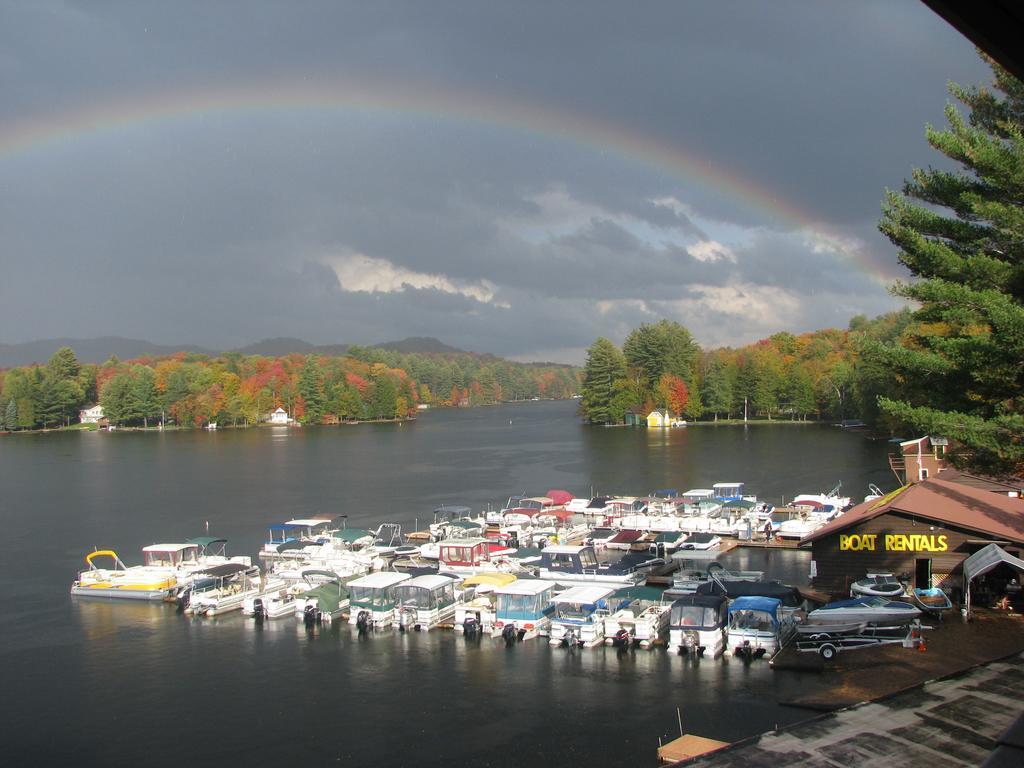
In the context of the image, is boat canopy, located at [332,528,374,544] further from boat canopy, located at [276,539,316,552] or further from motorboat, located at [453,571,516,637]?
motorboat, located at [453,571,516,637]

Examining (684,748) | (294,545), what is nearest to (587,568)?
(684,748)

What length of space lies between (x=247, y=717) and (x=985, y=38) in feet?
50.6

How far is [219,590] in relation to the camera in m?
22.1

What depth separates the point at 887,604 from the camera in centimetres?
1478

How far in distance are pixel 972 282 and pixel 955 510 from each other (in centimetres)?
642

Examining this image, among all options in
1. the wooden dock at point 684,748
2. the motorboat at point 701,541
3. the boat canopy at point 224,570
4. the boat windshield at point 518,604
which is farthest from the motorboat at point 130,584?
the wooden dock at point 684,748

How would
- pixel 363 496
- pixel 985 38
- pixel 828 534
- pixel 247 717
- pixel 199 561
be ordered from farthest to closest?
pixel 363 496 < pixel 199 561 < pixel 828 534 < pixel 247 717 < pixel 985 38

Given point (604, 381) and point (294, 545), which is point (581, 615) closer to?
point (294, 545)

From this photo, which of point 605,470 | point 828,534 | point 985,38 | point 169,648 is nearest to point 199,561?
point 169,648

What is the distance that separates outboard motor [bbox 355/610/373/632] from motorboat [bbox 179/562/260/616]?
4355 millimetres

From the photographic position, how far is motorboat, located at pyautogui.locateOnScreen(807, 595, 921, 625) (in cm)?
1436

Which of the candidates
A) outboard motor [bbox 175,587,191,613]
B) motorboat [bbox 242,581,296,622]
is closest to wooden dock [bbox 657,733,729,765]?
motorboat [bbox 242,581,296,622]

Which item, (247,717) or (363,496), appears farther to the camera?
(363,496)

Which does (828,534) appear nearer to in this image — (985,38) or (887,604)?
(887,604)
